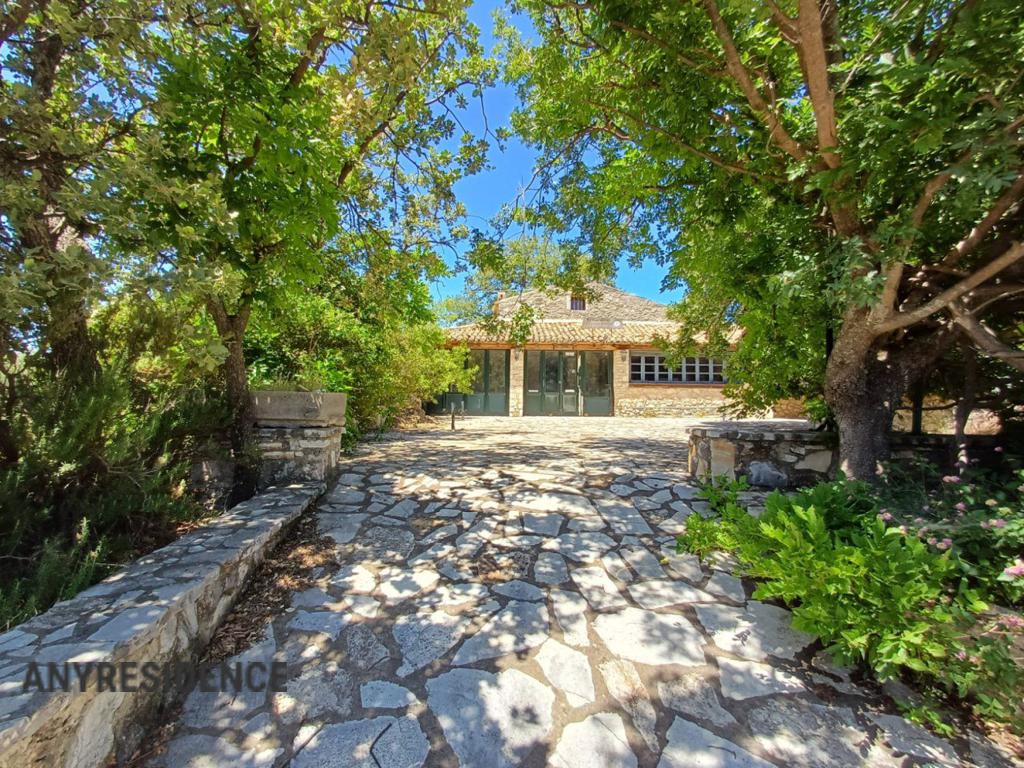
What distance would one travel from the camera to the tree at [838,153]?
83.7 inches

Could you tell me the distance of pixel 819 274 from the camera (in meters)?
2.73

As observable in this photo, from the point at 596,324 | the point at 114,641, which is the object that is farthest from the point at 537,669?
the point at 596,324

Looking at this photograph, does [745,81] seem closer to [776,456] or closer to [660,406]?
[776,456]

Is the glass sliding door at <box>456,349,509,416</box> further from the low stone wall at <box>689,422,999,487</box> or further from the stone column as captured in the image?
the low stone wall at <box>689,422,999,487</box>

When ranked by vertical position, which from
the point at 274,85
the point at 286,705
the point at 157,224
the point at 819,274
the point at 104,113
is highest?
the point at 274,85

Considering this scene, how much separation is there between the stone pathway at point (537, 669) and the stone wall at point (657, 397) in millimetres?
11702

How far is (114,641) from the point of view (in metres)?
1.63

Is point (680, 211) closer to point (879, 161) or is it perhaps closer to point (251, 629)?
point (879, 161)

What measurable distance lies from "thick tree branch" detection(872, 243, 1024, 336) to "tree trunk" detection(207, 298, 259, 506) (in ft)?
16.8

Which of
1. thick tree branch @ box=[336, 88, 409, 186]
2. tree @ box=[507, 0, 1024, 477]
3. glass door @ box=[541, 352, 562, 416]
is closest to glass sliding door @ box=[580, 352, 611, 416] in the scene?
glass door @ box=[541, 352, 562, 416]

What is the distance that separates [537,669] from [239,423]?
11.2 ft

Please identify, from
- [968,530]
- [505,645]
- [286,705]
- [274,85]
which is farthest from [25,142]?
[968,530]

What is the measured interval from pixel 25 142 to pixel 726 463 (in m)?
5.58

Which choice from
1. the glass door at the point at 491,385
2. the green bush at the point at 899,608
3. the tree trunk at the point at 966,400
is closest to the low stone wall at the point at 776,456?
the tree trunk at the point at 966,400
